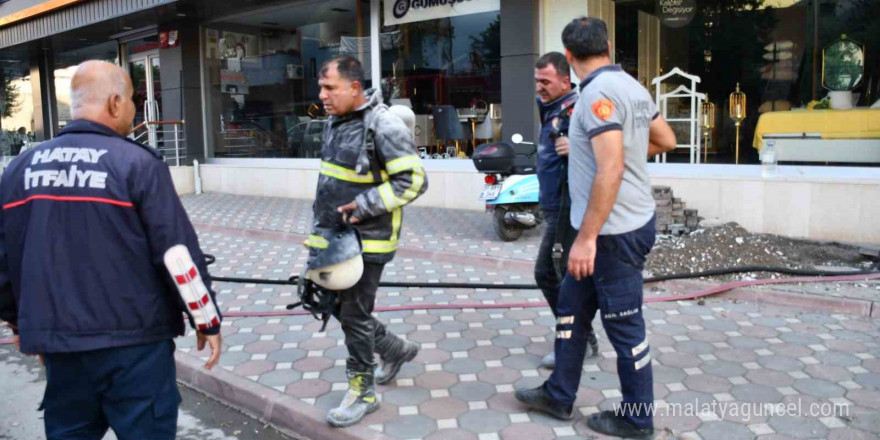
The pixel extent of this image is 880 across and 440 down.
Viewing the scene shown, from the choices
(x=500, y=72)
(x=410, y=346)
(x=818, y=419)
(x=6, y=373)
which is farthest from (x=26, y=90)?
(x=818, y=419)

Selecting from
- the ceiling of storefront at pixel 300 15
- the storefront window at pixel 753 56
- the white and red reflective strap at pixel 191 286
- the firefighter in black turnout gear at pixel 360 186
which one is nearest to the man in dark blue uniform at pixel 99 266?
the white and red reflective strap at pixel 191 286

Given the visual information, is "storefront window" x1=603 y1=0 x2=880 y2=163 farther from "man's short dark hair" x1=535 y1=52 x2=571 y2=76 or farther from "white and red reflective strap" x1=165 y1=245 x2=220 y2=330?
"white and red reflective strap" x1=165 y1=245 x2=220 y2=330

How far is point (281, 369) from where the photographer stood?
462 cm

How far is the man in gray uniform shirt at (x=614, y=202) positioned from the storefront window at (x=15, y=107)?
2247 cm

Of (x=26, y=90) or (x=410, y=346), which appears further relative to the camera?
(x=26, y=90)

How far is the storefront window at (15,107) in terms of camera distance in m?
22.0

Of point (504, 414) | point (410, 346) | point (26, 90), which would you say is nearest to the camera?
point (504, 414)

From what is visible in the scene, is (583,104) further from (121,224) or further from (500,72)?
(500,72)

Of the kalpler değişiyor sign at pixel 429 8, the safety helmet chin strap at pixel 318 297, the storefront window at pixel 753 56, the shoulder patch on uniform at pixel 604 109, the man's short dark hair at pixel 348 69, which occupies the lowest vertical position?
the safety helmet chin strap at pixel 318 297

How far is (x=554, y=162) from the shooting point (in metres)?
4.05

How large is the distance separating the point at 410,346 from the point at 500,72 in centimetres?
705

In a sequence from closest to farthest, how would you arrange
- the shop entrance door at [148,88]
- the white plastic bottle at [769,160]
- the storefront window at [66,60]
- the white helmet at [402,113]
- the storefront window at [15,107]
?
the white helmet at [402,113] < the white plastic bottle at [769,160] < the shop entrance door at [148,88] < the storefront window at [66,60] < the storefront window at [15,107]
